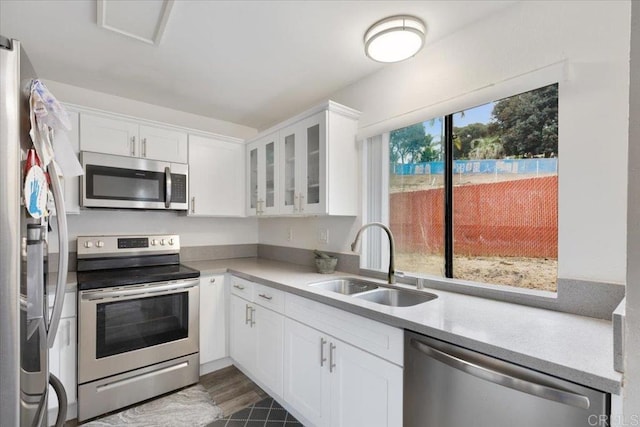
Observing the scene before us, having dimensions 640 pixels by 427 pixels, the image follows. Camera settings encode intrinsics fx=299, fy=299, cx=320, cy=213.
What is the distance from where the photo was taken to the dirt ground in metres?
1.49

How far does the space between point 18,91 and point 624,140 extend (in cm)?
210

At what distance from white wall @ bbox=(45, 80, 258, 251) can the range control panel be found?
169 mm

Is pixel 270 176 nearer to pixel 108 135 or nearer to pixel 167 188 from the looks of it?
pixel 167 188

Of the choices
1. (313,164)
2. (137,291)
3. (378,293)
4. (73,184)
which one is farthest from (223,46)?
(378,293)

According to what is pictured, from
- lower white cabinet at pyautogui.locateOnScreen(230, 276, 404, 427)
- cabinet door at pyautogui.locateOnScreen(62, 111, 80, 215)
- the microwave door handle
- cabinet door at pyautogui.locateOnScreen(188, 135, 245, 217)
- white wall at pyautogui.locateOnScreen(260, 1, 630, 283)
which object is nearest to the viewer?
white wall at pyautogui.locateOnScreen(260, 1, 630, 283)

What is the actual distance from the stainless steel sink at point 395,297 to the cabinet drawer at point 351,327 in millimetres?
234

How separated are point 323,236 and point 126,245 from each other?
1.63m

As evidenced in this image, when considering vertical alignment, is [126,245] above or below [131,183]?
below

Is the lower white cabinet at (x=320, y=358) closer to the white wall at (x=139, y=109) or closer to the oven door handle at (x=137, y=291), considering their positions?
the oven door handle at (x=137, y=291)

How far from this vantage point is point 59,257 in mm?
1068

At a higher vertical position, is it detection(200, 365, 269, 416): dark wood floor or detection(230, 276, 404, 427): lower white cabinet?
detection(230, 276, 404, 427): lower white cabinet

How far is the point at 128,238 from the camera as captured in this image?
8.07 ft

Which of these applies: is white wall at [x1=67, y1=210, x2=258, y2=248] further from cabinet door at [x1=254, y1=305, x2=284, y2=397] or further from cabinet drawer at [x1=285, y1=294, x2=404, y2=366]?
cabinet drawer at [x1=285, y1=294, x2=404, y2=366]

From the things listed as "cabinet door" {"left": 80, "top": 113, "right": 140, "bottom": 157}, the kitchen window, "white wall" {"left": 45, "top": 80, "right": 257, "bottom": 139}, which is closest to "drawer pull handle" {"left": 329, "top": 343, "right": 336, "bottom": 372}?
the kitchen window
